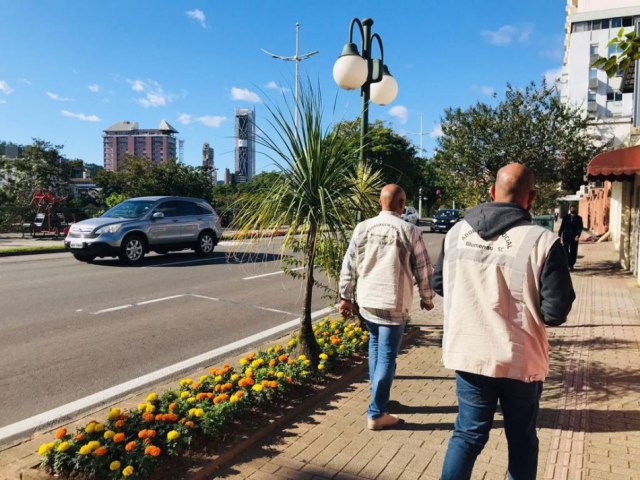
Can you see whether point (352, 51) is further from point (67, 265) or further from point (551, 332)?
point (67, 265)

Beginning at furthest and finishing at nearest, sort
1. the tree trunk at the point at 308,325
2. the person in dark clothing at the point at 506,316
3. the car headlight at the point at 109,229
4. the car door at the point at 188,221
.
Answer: the car door at the point at 188,221 → the car headlight at the point at 109,229 → the tree trunk at the point at 308,325 → the person in dark clothing at the point at 506,316

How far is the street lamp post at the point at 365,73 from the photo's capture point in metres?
6.31

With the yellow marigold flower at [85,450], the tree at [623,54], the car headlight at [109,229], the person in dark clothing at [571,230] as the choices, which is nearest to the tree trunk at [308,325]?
the yellow marigold flower at [85,450]

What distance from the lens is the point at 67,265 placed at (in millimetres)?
12703

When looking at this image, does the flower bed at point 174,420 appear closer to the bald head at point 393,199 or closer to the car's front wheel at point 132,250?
the bald head at point 393,199

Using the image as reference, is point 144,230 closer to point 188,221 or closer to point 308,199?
point 188,221

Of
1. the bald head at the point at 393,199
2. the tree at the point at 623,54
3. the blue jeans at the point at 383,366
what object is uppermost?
the tree at the point at 623,54

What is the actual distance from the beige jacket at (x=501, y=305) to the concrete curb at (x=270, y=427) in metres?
1.55

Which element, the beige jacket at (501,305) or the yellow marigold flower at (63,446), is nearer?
the beige jacket at (501,305)

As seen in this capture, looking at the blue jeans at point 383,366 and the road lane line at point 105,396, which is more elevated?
the blue jeans at point 383,366

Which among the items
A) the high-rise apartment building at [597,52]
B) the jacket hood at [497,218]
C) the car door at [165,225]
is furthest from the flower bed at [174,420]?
the high-rise apartment building at [597,52]

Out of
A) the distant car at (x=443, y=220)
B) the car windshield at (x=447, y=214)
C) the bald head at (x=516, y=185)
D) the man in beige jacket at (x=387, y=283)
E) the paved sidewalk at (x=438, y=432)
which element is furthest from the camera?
the car windshield at (x=447, y=214)

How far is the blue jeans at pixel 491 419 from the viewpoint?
2414mm

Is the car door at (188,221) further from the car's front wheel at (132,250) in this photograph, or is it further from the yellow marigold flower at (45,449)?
the yellow marigold flower at (45,449)
